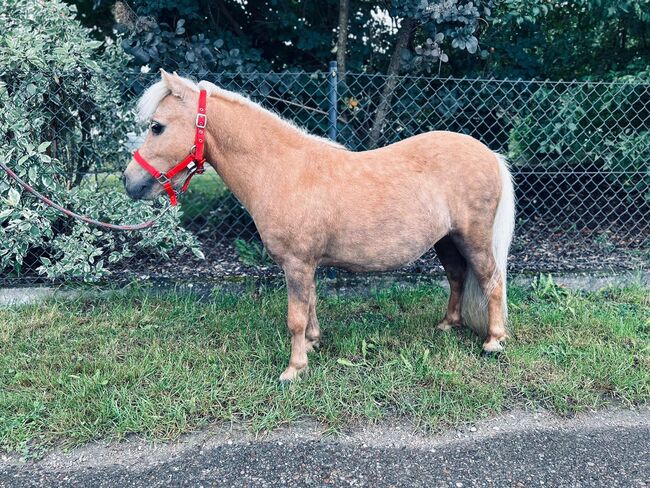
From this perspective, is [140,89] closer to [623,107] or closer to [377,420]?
[377,420]

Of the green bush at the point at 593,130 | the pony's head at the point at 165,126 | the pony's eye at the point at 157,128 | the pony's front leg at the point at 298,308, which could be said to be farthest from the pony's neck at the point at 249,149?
the green bush at the point at 593,130

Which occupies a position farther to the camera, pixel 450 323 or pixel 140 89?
pixel 140 89

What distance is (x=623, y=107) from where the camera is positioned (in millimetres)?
4863

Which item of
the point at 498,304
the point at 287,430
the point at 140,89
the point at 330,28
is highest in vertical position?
the point at 330,28

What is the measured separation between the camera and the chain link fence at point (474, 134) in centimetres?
436

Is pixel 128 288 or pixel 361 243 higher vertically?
pixel 361 243

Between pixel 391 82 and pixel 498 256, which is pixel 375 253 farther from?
pixel 391 82

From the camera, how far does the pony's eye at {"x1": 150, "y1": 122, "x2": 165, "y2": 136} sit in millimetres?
2631

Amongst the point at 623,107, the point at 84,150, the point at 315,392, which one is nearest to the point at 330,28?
the point at 84,150

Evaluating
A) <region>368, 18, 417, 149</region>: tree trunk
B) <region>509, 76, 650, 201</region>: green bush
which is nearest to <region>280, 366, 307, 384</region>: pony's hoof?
→ <region>368, 18, 417, 149</region>: tree trunk

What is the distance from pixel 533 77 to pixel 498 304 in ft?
9.63

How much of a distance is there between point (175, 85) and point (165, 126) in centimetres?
22

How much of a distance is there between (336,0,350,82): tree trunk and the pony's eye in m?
2.27

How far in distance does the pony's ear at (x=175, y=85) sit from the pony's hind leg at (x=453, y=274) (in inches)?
74.9
